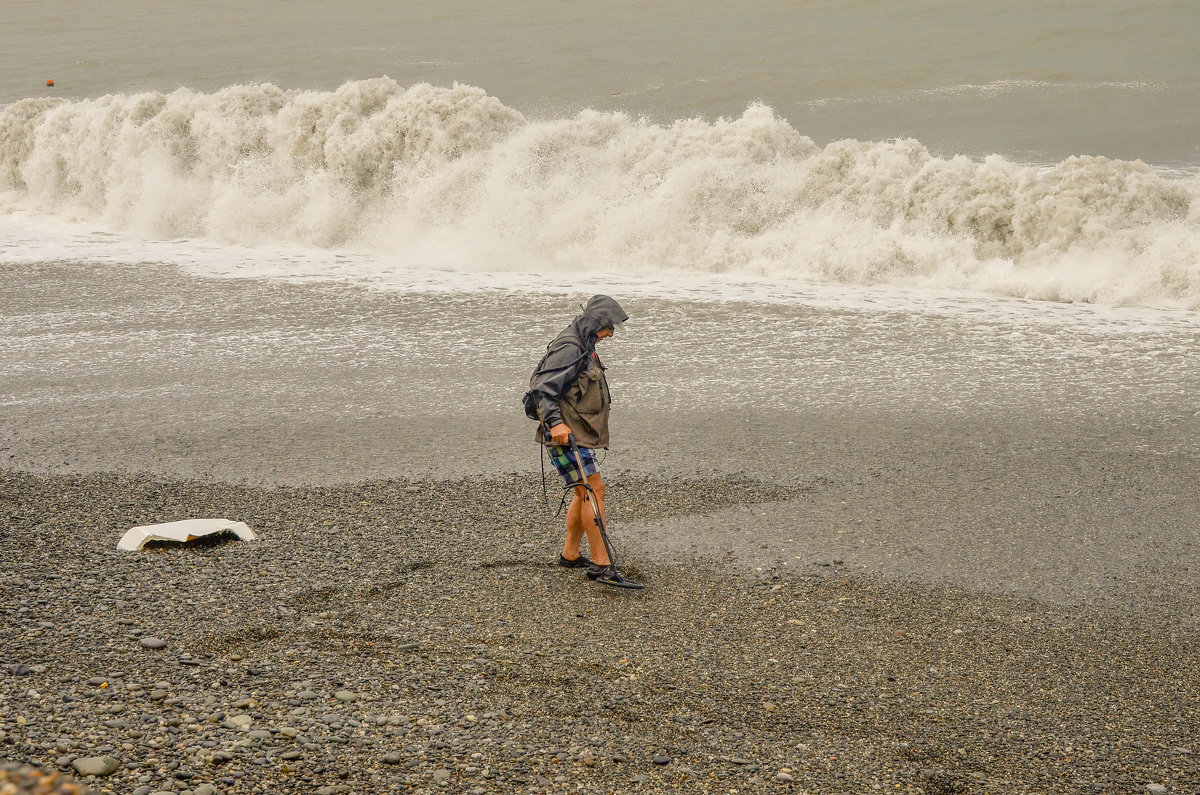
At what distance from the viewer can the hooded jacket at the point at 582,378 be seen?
6.09 m

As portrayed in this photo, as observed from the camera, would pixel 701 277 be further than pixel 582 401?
Yes

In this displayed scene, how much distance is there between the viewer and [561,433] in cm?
596

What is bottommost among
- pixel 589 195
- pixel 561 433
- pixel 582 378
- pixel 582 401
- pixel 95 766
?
pixel 95 766

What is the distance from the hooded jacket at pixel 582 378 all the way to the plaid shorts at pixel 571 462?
9 centimetres

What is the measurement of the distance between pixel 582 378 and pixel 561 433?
357 mm

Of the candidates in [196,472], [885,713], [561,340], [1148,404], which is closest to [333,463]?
[196,472]

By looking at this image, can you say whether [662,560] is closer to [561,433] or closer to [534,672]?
[561,433]

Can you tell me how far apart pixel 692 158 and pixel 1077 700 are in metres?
12.6

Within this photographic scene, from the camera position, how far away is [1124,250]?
44.4 feet

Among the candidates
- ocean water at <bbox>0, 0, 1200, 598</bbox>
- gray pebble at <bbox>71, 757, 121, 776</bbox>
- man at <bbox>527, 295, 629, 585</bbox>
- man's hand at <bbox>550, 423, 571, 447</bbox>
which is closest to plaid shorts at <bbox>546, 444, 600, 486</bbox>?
man at <bbox>527, 295, 629, 585</bbox>

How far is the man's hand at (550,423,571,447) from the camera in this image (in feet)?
19.6

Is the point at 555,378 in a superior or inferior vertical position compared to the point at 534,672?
superior

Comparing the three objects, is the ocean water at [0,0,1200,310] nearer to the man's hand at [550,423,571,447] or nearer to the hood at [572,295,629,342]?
the hood at [572,295,629,342]

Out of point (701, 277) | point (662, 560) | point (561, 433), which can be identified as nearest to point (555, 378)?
point (561, 433)
